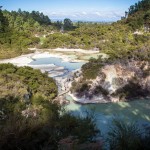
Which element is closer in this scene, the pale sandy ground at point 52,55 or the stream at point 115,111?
the stream at point 115,111

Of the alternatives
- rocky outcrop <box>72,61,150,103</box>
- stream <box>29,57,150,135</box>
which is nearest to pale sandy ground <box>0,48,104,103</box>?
rocky outcrop <box>72,61,150,103</box>

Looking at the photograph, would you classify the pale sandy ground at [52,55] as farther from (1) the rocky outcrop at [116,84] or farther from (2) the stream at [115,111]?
(2) the stream at [115,111]

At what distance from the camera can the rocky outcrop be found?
970 inches

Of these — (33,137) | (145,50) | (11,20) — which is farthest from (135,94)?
(11,20)

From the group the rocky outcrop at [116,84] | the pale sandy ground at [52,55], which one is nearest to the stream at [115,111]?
the rocky outcrop at [116,84]

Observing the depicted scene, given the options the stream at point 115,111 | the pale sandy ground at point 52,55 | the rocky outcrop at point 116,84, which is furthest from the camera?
the pale sandy ground at point 52,55

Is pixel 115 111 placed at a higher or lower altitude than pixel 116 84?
lower

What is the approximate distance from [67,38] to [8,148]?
173 feet

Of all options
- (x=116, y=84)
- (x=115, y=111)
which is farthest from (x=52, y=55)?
(x=115, y=111)

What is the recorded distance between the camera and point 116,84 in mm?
26094

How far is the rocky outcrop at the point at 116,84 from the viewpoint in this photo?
24641 millimetres

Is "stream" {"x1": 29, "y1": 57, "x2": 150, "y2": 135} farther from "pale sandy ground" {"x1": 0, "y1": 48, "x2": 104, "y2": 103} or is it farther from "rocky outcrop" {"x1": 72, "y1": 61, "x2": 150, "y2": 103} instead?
"pale sandy ground" {"x1": 0, "y1": 48, "x2": 104, "y2": 103}

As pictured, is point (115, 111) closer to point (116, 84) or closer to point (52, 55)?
point (116, 84)

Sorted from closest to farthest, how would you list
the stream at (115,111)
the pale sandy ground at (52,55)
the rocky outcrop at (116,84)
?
the stream at (115,111) → the rocky outcrop at (116,84) → the pale sandy ground at (52,55)
